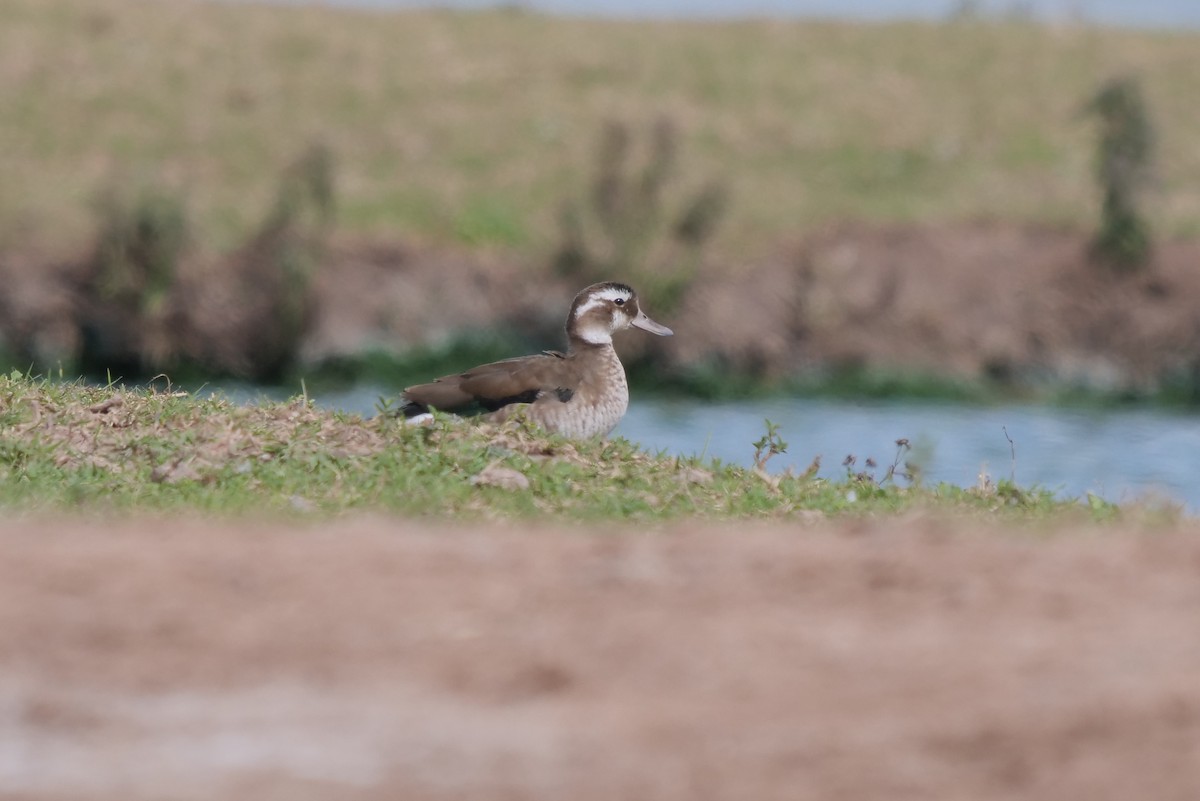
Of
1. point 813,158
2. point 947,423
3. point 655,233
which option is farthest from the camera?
point 813,158

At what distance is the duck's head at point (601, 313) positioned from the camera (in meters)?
12.6

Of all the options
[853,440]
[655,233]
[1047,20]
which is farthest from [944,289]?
[1047,20]

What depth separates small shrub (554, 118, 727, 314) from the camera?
29875 millimetres

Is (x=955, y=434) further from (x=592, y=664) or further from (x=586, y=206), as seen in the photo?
(x=592, y=664)

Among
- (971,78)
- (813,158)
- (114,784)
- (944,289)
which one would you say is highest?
(971,78)

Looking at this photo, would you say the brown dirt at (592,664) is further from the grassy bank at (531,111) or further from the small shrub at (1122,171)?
the small shrub at (1122,171)

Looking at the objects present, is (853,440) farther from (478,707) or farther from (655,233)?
(478,707)

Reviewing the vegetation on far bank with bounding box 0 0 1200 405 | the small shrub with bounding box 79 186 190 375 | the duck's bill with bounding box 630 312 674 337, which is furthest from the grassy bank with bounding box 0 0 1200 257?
the duck's bill with bounding box 630 312 674 337

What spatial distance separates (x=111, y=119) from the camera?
127 feet

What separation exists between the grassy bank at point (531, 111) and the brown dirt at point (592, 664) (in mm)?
23120

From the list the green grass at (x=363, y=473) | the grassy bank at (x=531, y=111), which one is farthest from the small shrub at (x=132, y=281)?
the green grass at (x=363, y=473)

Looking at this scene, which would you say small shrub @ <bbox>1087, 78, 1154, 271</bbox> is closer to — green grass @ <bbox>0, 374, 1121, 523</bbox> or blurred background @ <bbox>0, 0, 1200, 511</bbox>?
blurred background @ <bbox>0, 0, 1200, 511</bbox>

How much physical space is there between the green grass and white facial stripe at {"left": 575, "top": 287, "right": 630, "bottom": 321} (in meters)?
1.33

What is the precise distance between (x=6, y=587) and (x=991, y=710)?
333 centimetres
